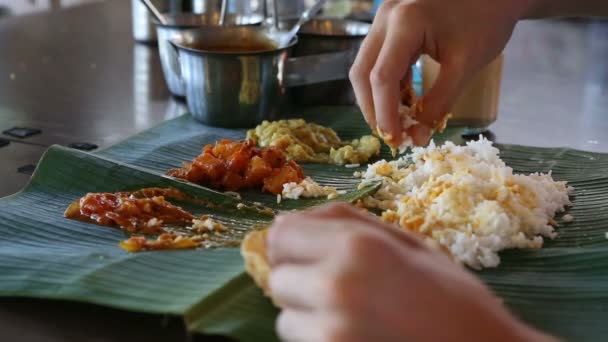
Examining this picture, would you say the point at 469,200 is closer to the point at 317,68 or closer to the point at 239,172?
the point at 239,172

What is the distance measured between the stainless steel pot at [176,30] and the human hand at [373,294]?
5.86 feet

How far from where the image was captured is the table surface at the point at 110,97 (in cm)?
130

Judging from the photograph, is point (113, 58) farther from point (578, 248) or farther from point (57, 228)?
point (578, 248)

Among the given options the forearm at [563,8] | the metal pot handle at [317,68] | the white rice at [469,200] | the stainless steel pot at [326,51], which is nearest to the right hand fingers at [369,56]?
the white rice at [469,200]

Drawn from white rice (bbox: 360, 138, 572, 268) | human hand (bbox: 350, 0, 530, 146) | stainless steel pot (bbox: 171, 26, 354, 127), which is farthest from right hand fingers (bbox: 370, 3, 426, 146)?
stainless steel pot (bbox: 171, 26, 354, 127)

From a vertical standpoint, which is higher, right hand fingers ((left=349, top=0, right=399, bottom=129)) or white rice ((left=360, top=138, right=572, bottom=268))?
right hand fingers ((left=349, top=0, right=399, bottom=129))

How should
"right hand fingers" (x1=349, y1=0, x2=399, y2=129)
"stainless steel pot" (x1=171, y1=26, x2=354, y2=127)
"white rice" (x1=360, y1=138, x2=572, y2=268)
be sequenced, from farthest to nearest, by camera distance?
"stainless steel pot" (x1=171, y1=26, x2=354, y2=127)
"right hand fingers" (x1=349, y1=0, x2=399, y2=129)
"white rice" (x1=360, y1=138, x2=572, y2=268)

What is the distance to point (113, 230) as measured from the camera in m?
1.65

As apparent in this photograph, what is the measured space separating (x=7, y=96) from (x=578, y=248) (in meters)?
2.16

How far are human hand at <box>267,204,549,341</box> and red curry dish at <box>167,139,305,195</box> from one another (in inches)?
38.4

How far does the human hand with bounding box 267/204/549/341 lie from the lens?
88 centimetres

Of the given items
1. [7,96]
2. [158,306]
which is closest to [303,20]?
[7,96]

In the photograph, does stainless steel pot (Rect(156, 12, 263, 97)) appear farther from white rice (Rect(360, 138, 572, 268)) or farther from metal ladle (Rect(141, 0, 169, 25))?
white rice (Rect(360, 138, 572, 268))

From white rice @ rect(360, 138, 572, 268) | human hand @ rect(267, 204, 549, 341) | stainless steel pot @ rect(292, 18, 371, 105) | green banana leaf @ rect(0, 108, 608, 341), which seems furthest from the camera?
stainless steel pot @ rect(292, 18, 371, 105)
